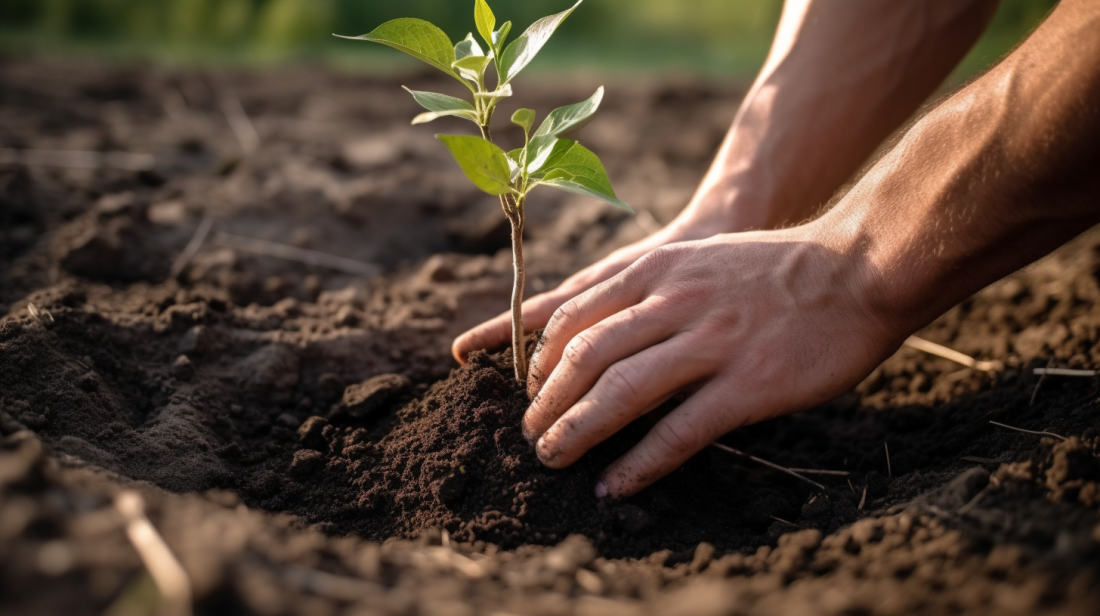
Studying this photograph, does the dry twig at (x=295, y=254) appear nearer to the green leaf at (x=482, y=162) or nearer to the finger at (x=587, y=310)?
the finger at (x=587, y=310)

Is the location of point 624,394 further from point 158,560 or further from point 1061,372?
point 1061,372

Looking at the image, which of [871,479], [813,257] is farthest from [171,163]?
[871,479]

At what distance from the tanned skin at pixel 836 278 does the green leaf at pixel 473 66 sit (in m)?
0.48

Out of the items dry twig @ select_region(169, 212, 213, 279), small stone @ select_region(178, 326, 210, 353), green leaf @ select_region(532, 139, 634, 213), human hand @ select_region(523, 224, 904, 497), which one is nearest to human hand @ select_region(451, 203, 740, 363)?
human hand @ select_region(523, 224, 904, 497)

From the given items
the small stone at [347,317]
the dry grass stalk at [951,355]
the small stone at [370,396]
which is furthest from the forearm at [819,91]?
the small stone at [347,317]

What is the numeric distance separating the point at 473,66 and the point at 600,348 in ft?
1.84

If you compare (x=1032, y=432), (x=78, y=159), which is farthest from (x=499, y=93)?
(x=78, y=159)

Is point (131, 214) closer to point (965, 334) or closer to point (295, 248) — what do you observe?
point (295, 248)

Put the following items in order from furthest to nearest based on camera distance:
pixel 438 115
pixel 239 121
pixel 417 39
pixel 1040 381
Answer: pixel 239 121 < pixel 1040 381 < pixel 417 39 < pixel 438 115

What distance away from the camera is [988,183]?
4.42ft

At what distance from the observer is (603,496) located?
145cm

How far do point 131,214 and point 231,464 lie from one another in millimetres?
1458

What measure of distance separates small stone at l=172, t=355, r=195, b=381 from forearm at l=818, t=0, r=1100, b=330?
1.53 metres

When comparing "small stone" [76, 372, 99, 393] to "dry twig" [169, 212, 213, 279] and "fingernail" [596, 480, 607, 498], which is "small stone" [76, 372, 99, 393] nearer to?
"dry twig" [169, 212, 213, 279]
